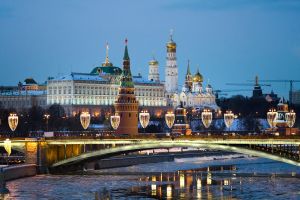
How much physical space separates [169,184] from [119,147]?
6981mm

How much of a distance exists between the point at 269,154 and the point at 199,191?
715 centimetres

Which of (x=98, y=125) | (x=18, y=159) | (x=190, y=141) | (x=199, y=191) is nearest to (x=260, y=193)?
(x=199, y=191)

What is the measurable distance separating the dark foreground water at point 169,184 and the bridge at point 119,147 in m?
1.64

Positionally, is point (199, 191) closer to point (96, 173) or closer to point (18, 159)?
point (96, 173)

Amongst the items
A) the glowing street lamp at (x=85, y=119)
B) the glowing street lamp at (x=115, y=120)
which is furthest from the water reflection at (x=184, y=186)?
the glowing street lamp at (x=115, y=120)

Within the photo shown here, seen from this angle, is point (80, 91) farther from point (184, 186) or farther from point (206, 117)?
point (184, 186)

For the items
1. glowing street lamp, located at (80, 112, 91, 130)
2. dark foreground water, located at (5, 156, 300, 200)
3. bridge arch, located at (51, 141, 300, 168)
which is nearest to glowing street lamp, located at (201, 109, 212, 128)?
glowing street lamp, located at (80, 112, 91, 130)

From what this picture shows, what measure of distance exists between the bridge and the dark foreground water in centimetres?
164

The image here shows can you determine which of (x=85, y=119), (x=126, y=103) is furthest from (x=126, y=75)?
(x=85, y=119)

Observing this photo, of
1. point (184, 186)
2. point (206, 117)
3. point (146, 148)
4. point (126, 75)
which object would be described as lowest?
point (184, 186)

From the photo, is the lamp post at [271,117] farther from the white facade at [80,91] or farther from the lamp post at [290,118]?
the white facade at [80,91]

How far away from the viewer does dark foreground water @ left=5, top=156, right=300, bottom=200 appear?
221ft

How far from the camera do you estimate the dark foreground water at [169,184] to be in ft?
221

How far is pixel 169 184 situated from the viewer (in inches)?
2943
